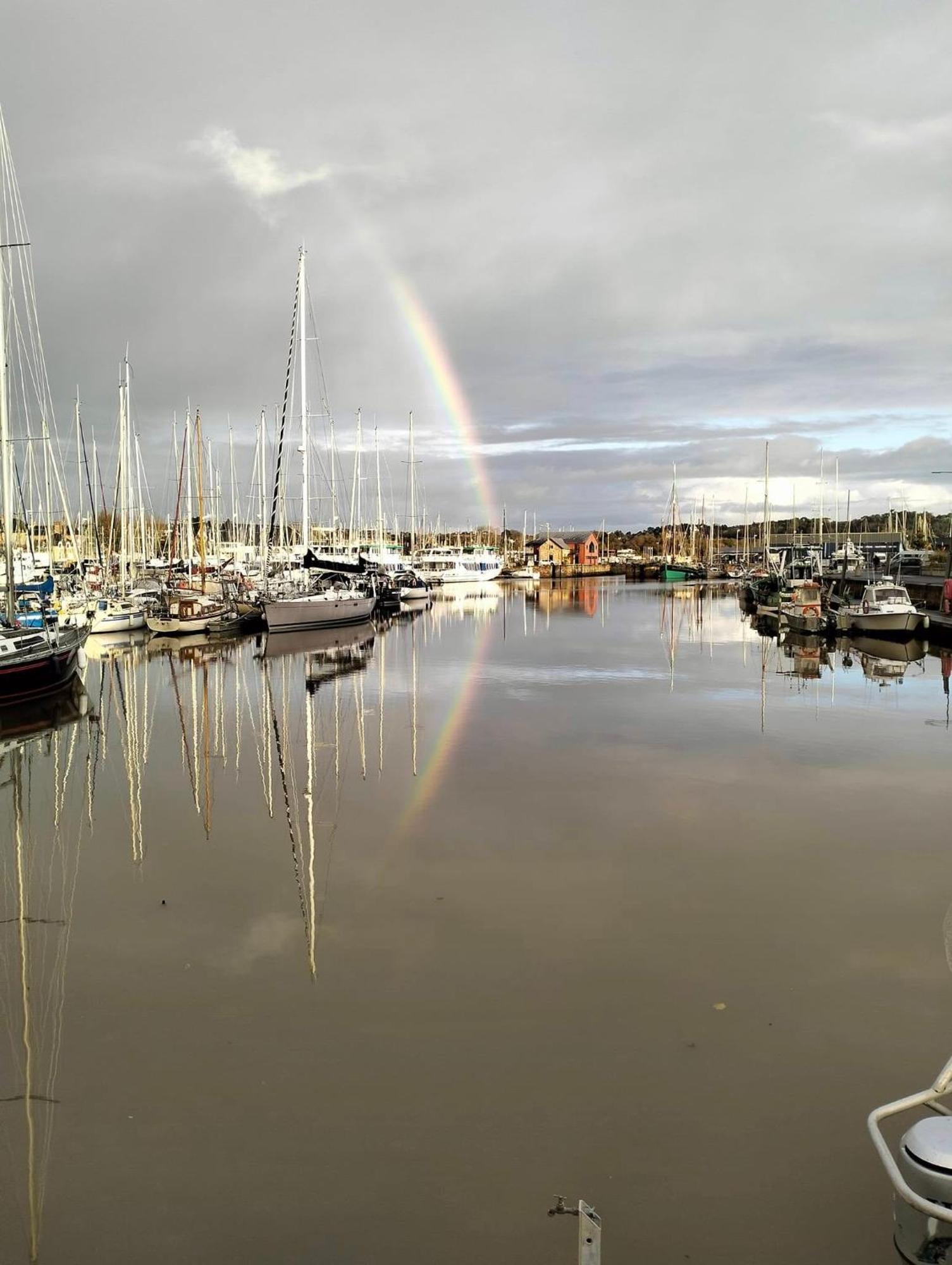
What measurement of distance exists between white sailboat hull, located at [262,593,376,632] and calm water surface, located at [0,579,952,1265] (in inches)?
859

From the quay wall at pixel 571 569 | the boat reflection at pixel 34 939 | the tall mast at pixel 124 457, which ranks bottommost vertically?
the boat reflection at pixel 34 939

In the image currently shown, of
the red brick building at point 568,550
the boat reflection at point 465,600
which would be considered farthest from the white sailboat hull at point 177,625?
the red brick building at point 568,550

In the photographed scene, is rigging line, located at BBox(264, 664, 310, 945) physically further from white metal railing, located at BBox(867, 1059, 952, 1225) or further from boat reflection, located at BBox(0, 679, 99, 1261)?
white metal railing, located at BBox(867, 1059, 952, 1225)

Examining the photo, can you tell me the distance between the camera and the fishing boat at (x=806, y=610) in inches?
1515

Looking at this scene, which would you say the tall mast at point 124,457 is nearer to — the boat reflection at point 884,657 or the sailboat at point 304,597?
the sailboat at point 304,597

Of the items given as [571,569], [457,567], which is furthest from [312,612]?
[571,569]

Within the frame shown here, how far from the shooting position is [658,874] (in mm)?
9523

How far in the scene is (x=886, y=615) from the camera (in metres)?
35.3

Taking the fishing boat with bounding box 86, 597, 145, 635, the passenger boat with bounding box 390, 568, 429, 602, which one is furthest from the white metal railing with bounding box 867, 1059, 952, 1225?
the passenger boat with bounding box 390, 568, 429, 602

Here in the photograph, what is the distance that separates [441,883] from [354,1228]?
485 centimetres

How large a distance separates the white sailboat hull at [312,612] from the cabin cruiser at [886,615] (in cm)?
2175

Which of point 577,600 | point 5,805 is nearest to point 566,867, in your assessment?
point 5,805

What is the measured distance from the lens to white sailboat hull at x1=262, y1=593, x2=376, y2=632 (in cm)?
3788

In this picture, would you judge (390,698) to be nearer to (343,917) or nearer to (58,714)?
(58,714)
